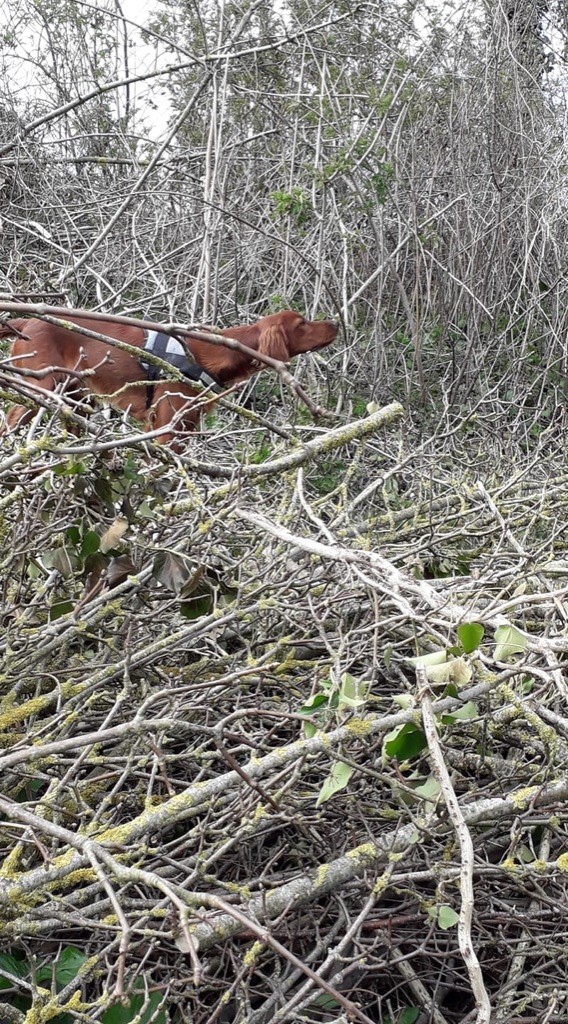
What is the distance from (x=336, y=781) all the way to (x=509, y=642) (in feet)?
1.10

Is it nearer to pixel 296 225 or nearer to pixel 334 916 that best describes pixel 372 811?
pixel 334 916

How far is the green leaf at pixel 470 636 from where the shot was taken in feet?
4.40

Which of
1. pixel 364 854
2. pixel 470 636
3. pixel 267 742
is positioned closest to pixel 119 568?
pixel 267 742

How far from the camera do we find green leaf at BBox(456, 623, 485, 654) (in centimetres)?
134

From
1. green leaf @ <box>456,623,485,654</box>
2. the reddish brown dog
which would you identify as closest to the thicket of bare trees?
green leaf @ <box>456,623,485,654</box>

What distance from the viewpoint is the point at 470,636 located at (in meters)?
1.35

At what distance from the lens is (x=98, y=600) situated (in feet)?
6.59

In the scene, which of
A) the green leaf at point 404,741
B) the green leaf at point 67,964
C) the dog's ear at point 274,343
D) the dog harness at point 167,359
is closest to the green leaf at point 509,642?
the green leaf at point 404,741

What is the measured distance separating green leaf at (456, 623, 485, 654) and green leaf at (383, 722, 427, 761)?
147 millimetres

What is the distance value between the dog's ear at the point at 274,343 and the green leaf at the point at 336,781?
148 inches

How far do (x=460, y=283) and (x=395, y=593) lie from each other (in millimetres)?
4825

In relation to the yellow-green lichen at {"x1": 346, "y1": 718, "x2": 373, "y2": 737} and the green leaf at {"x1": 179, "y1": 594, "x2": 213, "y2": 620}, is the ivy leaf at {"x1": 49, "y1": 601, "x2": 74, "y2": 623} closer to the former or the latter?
the green leaf at {"x1": 179, "y1": 594, "x2": 213, "y2": 620}

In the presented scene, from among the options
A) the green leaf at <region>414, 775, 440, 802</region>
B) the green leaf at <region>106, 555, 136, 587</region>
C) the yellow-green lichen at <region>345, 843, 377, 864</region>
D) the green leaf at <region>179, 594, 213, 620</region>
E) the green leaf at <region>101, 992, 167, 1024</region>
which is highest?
the green leaf at <region>106, 555, 136, 587</region>

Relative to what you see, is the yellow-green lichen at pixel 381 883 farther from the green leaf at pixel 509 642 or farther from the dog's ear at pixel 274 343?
the dog's ear at pixel 274 343
